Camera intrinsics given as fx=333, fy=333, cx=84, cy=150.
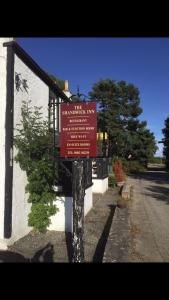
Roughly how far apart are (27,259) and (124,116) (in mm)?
38034

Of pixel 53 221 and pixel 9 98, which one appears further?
pixel 53 221

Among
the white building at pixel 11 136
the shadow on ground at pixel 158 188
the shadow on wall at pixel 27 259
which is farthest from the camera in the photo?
the shadow on ground at pixel 158 188

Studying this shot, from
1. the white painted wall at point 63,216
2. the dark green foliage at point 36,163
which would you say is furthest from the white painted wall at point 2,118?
the white painted wall at point 63,216

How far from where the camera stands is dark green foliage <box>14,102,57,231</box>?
8938 millimetres

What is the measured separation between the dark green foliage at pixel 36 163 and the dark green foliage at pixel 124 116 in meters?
29.6

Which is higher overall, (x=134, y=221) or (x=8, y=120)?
(x=8, y=120)

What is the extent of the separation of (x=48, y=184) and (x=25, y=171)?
2.53ft

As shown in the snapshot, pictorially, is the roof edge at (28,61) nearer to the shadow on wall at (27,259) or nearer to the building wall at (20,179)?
the building wall at (20,179)

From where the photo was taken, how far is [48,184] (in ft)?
31.5

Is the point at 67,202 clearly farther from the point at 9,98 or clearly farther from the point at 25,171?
the point at 9,98

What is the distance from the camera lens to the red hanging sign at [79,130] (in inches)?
233
